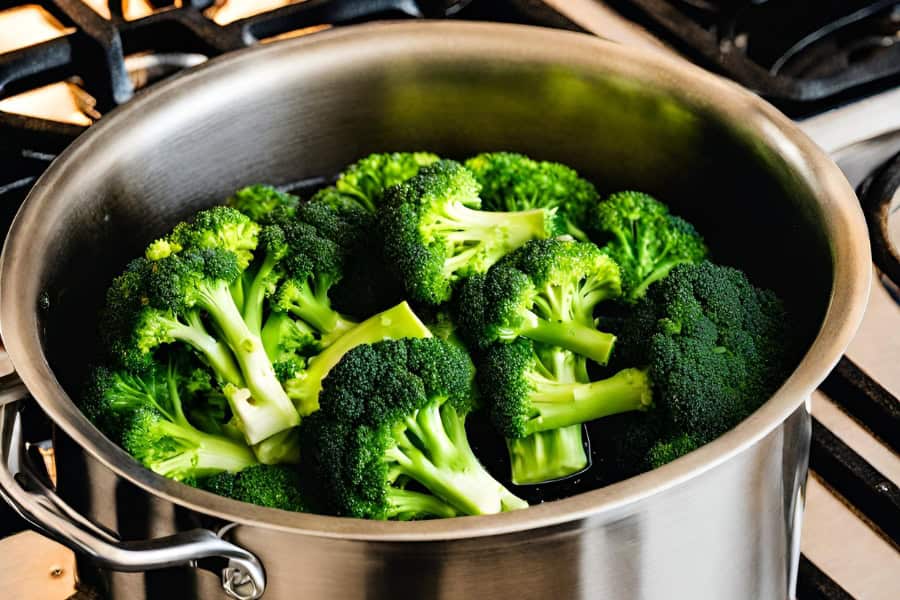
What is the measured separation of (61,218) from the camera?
90cm

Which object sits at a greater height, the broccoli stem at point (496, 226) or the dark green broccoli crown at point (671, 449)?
the broccoli stem at point (496, 226)

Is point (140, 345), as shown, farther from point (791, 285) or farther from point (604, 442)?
point (791, 285)

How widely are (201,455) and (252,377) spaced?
2.8 inches

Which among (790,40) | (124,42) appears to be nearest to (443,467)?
(124,42)

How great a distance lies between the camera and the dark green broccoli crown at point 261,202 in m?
1.00

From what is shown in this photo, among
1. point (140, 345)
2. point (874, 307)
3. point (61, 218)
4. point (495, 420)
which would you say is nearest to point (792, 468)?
point (495, 420)

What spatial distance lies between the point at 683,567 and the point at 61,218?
0.57 meters

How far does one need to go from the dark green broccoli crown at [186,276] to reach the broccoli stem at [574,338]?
0.25 meters

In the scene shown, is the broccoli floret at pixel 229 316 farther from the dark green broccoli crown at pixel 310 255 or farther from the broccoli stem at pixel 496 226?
the broccoli stem at pixel 496 226

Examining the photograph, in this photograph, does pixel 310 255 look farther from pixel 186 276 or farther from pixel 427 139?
pixel 427 139

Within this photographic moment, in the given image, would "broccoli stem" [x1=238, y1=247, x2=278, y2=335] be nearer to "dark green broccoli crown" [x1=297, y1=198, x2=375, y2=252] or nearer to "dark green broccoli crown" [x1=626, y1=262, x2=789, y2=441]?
"dark green broccoli crown" [x1=297, y1=198, x2=375, y2=252]

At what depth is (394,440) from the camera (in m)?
0.77

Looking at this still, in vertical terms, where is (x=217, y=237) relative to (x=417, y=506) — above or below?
above

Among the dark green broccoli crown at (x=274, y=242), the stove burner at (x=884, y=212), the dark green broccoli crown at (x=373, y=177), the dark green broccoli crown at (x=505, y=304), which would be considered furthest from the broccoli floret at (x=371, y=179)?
the stove burner at (x=884, y=212)
